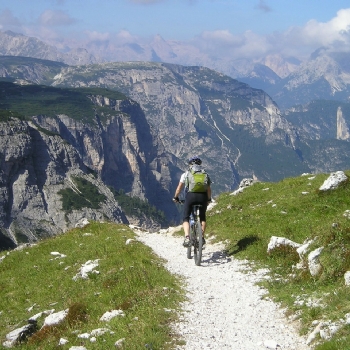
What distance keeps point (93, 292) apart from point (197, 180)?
18.9 ft

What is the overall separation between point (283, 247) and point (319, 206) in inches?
242

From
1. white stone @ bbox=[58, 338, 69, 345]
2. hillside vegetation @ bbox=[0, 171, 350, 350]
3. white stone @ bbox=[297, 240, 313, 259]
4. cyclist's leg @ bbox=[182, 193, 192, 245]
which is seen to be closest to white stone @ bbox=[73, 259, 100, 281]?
hillside vegetation @ bbox=[0, 171, 350, 350]

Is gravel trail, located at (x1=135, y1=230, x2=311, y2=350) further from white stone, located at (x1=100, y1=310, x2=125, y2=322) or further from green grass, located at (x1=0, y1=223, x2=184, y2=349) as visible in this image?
white stone, located at (x1=100, y1=310, x2=125, y2=322)

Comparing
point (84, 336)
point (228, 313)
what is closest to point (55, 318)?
point (84, 336)

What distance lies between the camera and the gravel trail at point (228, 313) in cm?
973

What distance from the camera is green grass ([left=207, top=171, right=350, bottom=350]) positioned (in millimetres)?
10846

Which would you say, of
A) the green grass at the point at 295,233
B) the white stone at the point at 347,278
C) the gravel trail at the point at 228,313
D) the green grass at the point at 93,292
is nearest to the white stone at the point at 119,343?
the green grass at the point at 93,292

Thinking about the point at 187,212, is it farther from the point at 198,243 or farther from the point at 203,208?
the point at 198,243

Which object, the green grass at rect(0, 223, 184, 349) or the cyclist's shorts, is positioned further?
the cyclist's shorts

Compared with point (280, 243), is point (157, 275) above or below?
below

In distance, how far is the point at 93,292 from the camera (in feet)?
46.5

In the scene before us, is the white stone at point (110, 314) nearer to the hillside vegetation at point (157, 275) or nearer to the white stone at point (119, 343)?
the hillside vegetation at point (157, 275)

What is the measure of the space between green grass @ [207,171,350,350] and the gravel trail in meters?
0.51

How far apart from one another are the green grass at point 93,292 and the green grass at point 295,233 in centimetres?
348
